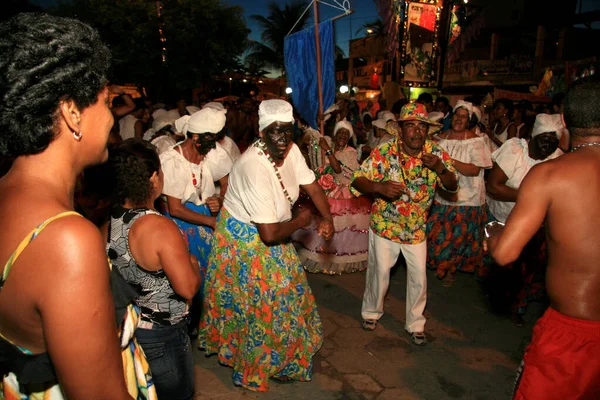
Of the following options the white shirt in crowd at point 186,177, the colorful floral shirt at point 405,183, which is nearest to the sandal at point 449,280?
the colorful floral shirt at point 405,183

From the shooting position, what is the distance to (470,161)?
515 centimetres

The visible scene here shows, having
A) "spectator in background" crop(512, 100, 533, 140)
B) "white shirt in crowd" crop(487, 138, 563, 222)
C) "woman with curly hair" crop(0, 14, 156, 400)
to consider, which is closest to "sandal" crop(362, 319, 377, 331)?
"white shirt in crowd" crop(487, 138, 563, 222)

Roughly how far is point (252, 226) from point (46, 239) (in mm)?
2177

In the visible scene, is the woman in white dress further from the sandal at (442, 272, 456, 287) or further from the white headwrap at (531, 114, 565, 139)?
the sandal at (442, 272, 456, 287)

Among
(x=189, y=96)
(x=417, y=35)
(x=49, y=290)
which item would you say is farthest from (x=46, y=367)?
(x=189, y=96)

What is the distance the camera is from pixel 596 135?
80.3 inches

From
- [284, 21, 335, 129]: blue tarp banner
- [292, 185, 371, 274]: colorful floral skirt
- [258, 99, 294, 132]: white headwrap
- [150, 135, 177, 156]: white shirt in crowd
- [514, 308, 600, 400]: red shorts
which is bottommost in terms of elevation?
[292, 185, 371, 274]: colorful floral skirt

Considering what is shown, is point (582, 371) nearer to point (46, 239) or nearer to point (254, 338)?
point (254, 338)

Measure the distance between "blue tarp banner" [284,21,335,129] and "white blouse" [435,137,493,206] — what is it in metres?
1.81

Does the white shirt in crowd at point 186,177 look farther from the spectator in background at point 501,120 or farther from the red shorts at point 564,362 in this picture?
the spectator in background at point 501,120

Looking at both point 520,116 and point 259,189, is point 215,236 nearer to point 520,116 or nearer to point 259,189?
point 259,189

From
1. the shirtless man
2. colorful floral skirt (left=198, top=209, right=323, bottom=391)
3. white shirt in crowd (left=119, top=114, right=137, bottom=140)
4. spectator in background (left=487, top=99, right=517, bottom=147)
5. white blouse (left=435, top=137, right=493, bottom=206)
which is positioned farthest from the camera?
spectator in background (left=487, top=99, right=517, bottom=147)

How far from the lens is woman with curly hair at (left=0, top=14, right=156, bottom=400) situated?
961 mm

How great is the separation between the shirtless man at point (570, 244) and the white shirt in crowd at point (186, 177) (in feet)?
8.49
